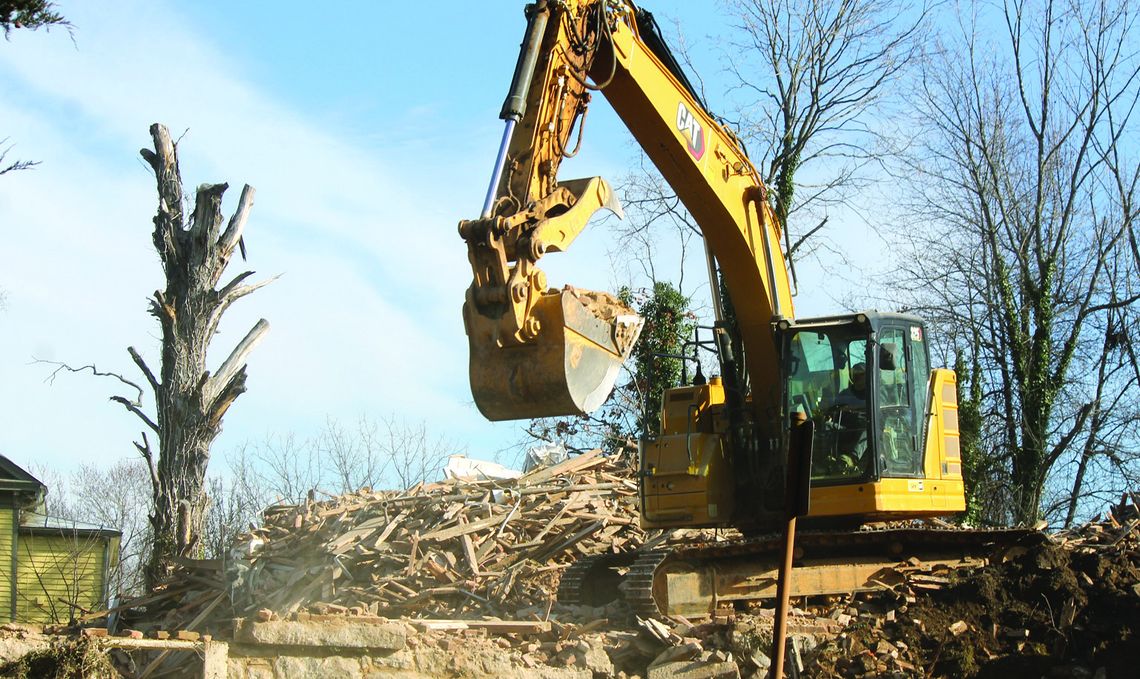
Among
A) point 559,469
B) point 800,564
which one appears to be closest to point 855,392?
point 800,564

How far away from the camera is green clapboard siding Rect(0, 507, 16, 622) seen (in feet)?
67.1

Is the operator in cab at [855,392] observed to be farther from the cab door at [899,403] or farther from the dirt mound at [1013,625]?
the dirt mound at [1013,625]

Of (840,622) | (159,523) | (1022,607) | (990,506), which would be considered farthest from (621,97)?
(990,506)

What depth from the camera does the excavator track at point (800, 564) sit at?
37.8ft

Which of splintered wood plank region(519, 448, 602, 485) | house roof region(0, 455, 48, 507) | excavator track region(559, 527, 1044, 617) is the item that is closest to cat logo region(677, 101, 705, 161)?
excavator track region(559, 527, 1044, 617)

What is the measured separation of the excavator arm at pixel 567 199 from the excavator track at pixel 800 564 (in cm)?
264

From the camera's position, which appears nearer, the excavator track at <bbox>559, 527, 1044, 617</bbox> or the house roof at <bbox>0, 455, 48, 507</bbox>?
the excavator track at <bbox>559, 527, 1044, 617</bbox>

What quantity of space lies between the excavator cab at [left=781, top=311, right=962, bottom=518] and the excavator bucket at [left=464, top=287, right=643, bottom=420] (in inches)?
155

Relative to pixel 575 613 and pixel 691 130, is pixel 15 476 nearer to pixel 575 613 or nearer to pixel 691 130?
pixel 575 613

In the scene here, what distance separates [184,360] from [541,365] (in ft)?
28.6

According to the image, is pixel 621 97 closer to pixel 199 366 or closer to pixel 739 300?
pixel 739 300

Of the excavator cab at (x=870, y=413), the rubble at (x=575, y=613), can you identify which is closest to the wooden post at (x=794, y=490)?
the rubble at (x=575, y=613)

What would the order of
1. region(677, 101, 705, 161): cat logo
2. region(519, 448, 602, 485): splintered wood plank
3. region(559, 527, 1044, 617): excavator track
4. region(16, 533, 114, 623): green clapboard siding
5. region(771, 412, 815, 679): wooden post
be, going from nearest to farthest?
region(771, 412, 815, 679): wooden post → region(677, 101, 705, 161): cat logo → region(559, 527, 1044, 617): excavator track → region(519, 448, 602, 485): splintered wood plank → region(16, 533, 114, 623): green clapboard siding

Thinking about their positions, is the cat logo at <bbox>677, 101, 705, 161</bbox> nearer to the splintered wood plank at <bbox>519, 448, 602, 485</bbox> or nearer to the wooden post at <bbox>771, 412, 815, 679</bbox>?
the wooden post at <bbox>771, 412, 815, 679</bbox>
